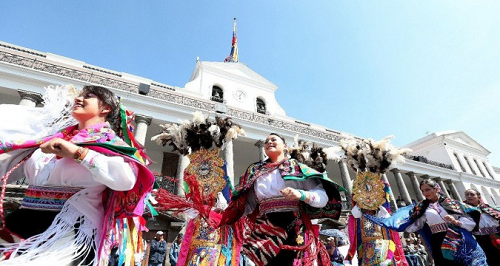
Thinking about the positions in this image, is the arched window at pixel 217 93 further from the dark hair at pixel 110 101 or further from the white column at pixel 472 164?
the white column at pixel 472 164

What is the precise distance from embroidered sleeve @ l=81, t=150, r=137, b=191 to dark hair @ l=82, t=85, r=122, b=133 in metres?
0.60

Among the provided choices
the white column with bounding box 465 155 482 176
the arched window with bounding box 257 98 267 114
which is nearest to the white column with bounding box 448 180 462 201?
the white column with bounding box 465 155 482 176

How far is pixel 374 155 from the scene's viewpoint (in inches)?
195

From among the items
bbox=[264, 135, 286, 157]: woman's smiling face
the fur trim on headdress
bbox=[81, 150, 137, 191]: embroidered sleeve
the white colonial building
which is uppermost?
the white colonial building

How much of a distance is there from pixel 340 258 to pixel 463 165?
33796 mm

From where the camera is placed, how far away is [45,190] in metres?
1.60

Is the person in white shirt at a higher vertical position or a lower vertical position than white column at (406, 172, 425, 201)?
lower

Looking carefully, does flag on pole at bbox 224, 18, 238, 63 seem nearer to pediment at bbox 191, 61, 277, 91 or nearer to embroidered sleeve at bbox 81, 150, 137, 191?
pediment at bbox 191, 61, 277, 91

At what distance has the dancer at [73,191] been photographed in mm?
1435

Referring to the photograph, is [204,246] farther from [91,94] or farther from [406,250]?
[406,250]

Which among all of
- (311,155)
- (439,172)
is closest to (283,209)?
(311,155)

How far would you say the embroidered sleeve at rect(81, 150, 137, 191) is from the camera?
1.47 m

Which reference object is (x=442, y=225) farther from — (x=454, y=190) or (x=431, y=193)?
(x=454, y=190)

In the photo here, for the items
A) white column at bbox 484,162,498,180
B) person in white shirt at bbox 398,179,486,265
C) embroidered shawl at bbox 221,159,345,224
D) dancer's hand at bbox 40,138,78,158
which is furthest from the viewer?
white column at bbox 484,162,498,180
